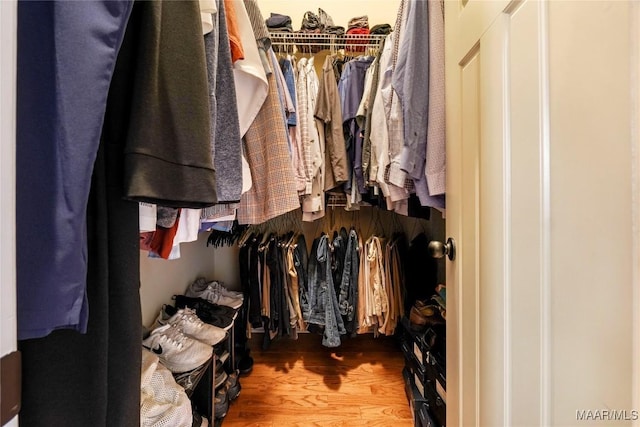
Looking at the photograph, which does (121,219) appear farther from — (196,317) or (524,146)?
(196,317)

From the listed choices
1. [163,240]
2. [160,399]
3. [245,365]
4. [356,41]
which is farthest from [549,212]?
[245,365]

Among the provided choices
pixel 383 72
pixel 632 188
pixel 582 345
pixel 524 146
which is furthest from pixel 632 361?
pixel 383 72

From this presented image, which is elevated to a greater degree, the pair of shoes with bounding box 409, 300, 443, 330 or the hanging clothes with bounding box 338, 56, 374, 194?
the hanging clothes with bounding box 338, 56, 374, 194

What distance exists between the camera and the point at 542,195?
45cm

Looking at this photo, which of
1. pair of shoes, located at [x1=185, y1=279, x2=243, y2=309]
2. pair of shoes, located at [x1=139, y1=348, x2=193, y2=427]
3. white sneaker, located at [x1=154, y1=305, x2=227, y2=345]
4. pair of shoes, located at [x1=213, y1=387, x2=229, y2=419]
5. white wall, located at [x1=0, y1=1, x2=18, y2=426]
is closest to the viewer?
white wall, located at [x1=0, y1=1, x2=18, y2=426]

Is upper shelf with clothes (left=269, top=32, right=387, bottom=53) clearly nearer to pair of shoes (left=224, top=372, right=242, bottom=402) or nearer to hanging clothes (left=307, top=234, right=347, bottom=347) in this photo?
hanging clothes (left=307, top=234, right=347, bottom=347)

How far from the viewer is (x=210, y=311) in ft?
4.24

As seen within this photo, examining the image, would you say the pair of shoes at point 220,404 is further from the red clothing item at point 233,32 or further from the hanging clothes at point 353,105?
the red clothing item at point 233,32

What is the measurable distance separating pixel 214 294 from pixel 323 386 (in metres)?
0.81

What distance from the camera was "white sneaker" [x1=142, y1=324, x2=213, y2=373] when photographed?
93 cm

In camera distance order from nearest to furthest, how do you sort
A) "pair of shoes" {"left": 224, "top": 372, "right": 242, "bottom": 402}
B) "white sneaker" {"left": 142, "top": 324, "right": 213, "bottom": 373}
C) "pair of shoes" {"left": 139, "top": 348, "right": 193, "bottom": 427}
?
"pair of shoes" {"left": 139, "top": 348, "right": 193, "bottom": 427} < "white sneaker" {"left": 142, "top": 324, "right": 213, "bottom": 373} < "pair of shoes" {"left": 224, "top": 372, "right": 242, "bottom": 402}

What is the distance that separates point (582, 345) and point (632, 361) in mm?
65

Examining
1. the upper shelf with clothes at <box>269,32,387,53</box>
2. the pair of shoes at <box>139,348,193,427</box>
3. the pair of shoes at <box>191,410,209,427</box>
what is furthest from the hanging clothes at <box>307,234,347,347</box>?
the upper shelf with clothes at <box>269,32,387,53</box>

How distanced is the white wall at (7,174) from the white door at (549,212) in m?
0.67
